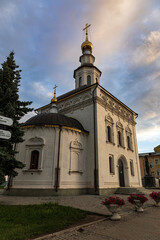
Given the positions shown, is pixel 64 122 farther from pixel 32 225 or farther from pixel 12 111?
pixel 32 225

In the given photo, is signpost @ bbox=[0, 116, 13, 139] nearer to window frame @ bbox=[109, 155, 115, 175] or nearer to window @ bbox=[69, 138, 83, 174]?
window @ bbox=[69, 138, 83, 174]

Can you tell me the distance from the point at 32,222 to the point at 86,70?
71.2 ft

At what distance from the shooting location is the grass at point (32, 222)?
4340 mm

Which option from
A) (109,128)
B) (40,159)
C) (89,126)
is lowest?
(40,159)

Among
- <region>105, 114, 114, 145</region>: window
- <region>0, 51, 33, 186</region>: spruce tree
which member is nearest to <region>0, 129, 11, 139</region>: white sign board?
<region>0, 51, 33, 186</region>: spruce tree

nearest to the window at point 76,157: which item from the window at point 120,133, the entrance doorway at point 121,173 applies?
the entrance doorway at point 121,173

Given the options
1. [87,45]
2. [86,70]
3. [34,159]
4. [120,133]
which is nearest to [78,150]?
[34,159]

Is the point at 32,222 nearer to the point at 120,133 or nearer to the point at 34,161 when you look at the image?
the point at 34,161

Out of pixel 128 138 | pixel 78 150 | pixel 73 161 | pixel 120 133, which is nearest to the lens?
pixel 73 161

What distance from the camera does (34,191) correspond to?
41.9 ft

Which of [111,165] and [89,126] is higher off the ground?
[89,126]

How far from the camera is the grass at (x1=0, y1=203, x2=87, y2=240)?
4340 millimetres

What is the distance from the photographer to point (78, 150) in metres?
15.5

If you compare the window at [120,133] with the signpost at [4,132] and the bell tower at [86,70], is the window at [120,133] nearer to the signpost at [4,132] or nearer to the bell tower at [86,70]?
the bell tower at [86,70]
